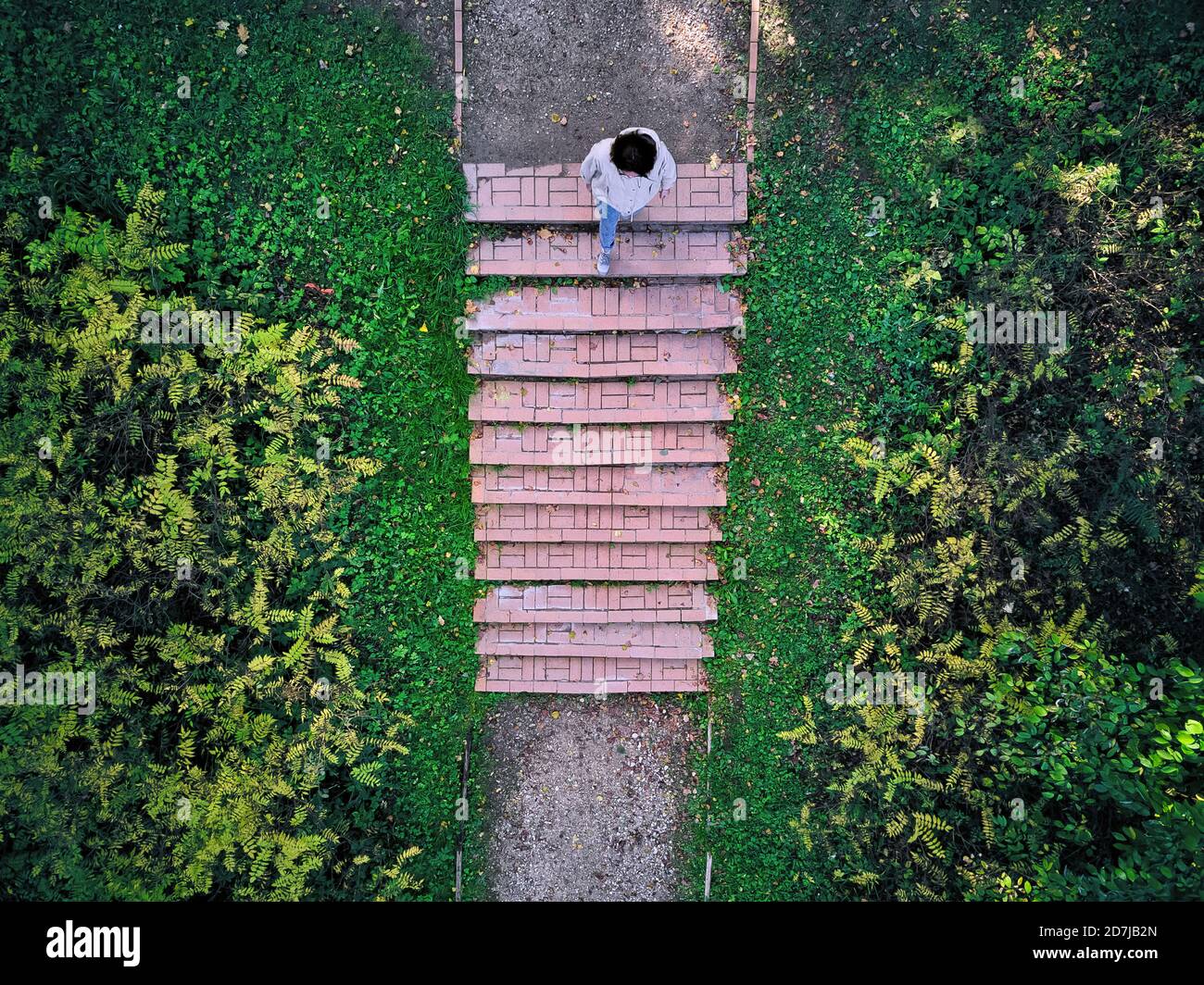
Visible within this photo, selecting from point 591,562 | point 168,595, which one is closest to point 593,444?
point 591,562

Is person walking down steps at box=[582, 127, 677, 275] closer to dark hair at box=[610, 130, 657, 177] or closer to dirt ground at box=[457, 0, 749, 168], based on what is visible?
dark hair at box=[610, 130, 657, 177]

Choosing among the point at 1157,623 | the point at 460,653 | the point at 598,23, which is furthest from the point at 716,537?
the point at 598,23

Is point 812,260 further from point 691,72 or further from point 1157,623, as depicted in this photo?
point 1157,623

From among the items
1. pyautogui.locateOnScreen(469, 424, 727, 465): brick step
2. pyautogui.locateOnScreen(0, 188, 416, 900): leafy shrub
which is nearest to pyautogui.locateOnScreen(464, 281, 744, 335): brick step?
pyautogui.locateOnScreen(469, 424, 727, 465): brick step

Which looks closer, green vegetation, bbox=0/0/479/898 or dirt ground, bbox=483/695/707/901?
green vegetation, bbox=0/0/479/898

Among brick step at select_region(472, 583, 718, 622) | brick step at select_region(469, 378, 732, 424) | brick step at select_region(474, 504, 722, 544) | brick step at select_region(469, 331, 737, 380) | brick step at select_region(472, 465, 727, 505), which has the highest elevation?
brick step at select_region(469, 331, 737, 380)

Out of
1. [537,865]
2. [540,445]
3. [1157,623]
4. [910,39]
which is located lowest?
[537,865]

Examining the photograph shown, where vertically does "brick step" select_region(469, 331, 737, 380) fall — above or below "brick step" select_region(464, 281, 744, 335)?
below
